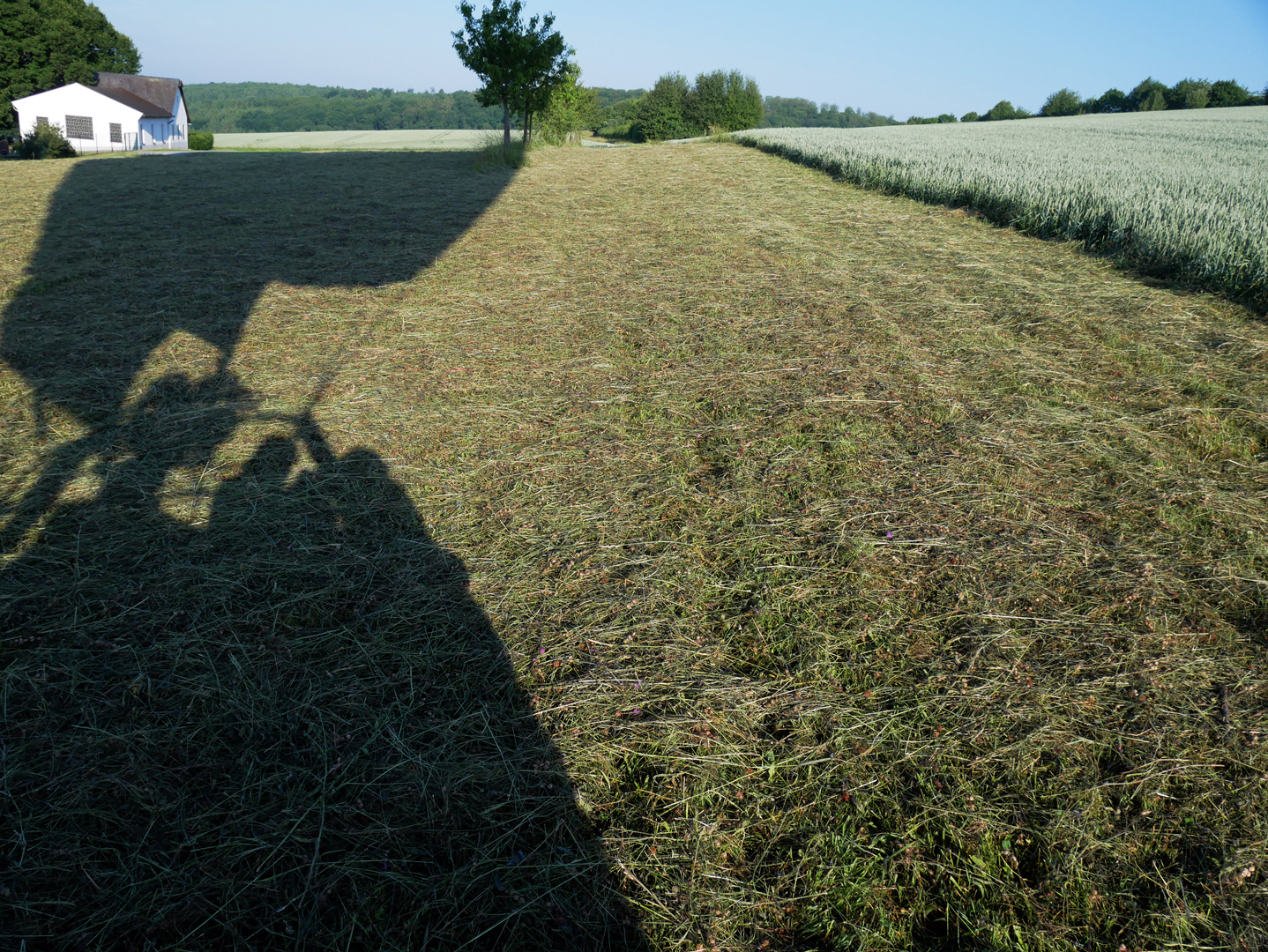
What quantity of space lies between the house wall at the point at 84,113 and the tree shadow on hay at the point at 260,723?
2002 inches

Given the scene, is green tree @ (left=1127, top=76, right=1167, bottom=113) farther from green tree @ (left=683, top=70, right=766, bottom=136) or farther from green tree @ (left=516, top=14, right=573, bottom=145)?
green tree @ (left=516, top=14, right=573, bottom=145)

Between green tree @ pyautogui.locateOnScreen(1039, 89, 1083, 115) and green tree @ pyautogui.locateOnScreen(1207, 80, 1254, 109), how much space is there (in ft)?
30.1

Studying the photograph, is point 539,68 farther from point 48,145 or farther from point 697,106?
point 697,106

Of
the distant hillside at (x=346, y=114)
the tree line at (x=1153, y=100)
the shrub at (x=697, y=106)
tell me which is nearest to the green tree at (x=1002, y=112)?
the tree line at (x=1153, y=100)

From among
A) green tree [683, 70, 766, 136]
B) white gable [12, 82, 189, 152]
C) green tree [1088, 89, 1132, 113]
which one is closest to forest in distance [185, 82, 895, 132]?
green tree [683, 70, 766, 136]

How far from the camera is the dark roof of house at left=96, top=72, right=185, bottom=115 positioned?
151 feet

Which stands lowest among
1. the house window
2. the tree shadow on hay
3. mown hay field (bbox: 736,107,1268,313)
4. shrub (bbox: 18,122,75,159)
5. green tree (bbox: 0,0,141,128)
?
the tree shadow on hay

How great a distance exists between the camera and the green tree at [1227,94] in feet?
149

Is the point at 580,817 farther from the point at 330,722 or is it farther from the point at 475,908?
the point at 330,722

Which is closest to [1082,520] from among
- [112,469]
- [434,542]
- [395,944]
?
[434,542]

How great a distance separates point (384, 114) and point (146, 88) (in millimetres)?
46647

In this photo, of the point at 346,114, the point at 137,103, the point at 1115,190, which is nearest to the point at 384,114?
the point at 346,114

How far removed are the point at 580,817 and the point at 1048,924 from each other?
3.49 feet

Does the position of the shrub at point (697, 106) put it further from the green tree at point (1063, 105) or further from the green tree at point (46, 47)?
the green tree at point (46, 47)
